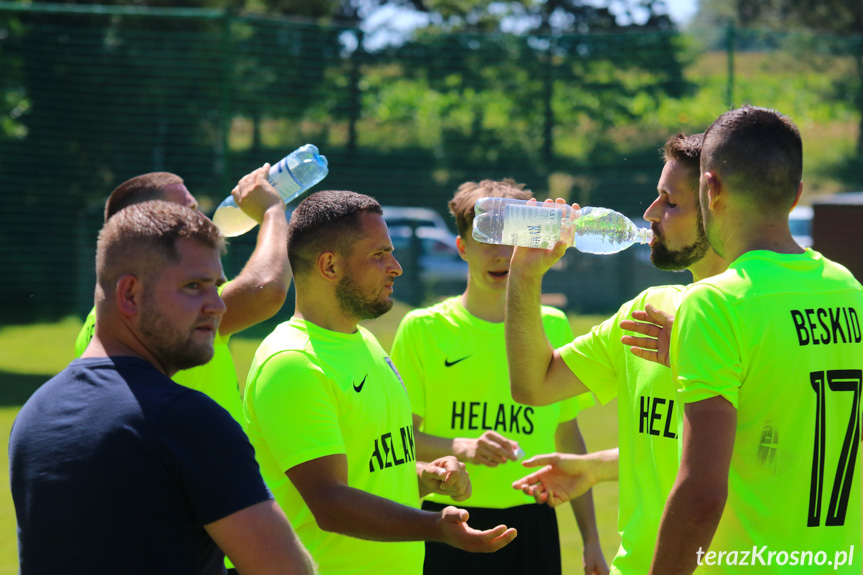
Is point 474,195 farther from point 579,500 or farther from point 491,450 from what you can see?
point 579,500

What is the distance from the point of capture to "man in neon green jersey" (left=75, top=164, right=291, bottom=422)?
12.1 feet

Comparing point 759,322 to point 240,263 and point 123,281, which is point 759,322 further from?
point 240,263

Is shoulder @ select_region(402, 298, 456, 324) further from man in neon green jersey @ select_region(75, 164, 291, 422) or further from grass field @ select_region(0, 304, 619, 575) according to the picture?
grass field @ select_region(0, 304, 619, 575)

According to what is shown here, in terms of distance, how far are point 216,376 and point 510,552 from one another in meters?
1.51

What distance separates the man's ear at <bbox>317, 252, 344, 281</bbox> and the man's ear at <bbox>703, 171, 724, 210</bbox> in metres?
1.30

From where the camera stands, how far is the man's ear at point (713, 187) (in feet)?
8.32

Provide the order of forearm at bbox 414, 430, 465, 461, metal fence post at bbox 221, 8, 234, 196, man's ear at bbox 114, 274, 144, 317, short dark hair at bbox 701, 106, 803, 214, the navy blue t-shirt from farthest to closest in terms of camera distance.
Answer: metal fence post at bbox 221, 8, 234, 196 < forearm at bbox 414, 430, 465, 461 < short dark hair at bbox 701, 106, 803, 214 < man's ear at bbox 114, 274, 144, 317 < the navy blue t-shirt

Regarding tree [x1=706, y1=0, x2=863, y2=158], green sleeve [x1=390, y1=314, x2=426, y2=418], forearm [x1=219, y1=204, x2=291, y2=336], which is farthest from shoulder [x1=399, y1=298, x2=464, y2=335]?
tree [x1=706, y1=0, x2=863, y2=158]

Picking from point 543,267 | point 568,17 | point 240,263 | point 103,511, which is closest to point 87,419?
point 103,511

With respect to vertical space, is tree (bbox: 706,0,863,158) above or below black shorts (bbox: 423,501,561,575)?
above

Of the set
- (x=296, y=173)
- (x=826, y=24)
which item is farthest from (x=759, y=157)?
(x=826, y=24)

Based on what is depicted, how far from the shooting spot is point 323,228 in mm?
3230

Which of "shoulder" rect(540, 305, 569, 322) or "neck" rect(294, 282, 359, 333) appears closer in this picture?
"neck" rect(294, 282, 359, 333)

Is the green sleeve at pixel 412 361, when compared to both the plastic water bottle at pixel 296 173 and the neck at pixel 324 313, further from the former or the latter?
the neck at pixel 324 313
